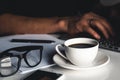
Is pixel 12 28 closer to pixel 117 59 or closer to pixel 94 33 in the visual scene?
pixel 94 33

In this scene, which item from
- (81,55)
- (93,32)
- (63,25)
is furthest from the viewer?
(63,25)

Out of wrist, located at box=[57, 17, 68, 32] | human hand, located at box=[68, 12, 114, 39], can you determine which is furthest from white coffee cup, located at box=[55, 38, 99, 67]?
wrist, located at box=[57, 17, 68, 32]

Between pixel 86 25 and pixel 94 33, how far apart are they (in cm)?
7

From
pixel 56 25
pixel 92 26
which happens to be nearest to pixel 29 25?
pixel 56 25

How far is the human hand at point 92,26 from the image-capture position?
0.91 meters

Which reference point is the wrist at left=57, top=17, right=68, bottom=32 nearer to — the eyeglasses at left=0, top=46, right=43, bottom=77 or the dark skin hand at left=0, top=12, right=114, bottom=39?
the dark skin hand at left=0, top=12, right=114, bottom=39

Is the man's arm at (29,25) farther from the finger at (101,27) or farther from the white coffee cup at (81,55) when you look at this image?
the white coffee cup at (81,55)

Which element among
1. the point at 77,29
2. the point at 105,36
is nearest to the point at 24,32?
the point at 77,29

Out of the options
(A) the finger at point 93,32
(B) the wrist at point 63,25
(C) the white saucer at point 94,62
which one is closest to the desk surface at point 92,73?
(C) the white saucer at point 94,62

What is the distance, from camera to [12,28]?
109 centimetres

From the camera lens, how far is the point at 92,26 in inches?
37.2

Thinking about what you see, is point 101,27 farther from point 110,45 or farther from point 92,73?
point 92,73

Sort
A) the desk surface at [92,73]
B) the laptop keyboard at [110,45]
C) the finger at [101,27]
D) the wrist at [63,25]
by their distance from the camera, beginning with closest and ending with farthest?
the desk surface at [92,73]
the laptop keyboard at [110,45]
the finger at [101,27]
the wrist at [63,25]

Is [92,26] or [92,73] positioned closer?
[92,73]
